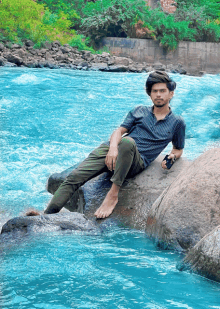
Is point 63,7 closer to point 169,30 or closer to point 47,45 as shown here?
point 47,45

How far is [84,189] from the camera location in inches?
179

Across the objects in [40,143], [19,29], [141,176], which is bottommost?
[40,143]

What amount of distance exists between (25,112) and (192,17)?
18720 millimetres

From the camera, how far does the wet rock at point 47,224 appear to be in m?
3.75

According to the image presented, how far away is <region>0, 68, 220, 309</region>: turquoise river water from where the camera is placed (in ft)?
8.74

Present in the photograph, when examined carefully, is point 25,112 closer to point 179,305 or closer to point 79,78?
point 79,78

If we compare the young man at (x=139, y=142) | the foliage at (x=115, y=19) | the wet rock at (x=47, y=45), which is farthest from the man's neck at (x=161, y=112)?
the foliage at (x=115, y=19)

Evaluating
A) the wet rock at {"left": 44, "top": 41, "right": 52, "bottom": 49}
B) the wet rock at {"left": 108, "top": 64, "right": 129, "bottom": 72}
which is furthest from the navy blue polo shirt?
Answer: the wet rock at {"left": 44, "top": 41, "right": 52, "bottom": 49}

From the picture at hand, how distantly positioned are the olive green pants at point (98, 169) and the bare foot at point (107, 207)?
0.19 metres

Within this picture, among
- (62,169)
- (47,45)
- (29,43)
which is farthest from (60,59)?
(62,169)

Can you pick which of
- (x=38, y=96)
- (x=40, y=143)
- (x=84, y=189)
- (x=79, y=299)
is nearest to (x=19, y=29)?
(x=38, y=96)

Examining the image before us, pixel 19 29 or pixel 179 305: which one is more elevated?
pixel 19 29

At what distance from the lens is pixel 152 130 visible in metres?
4.35

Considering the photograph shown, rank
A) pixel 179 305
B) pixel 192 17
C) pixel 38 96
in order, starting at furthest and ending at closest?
pixel 192 17 → pixel 38 96 → pixel 179 305
